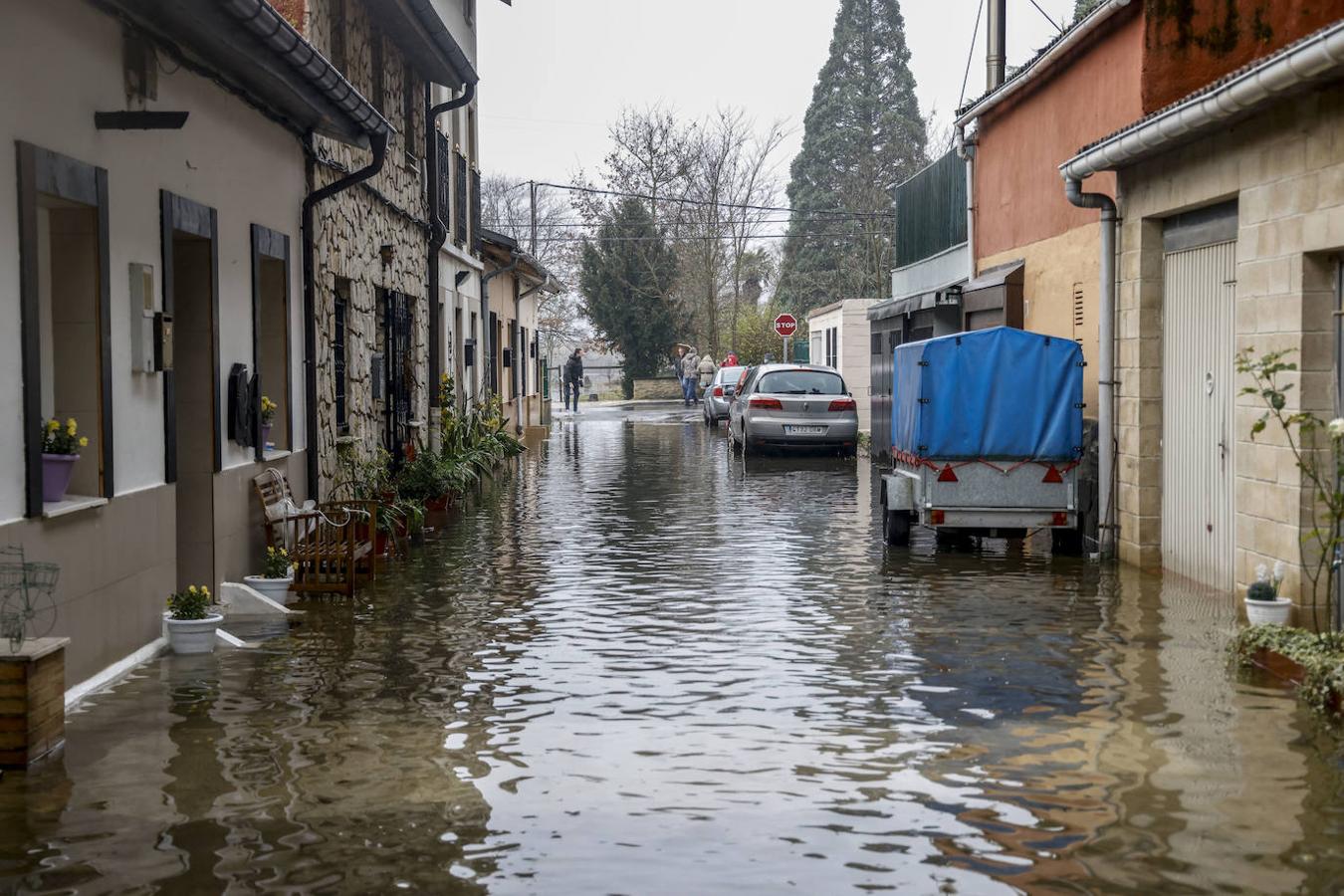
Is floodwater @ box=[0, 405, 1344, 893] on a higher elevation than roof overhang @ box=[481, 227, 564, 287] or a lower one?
lower

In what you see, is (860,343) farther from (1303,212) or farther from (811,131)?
(811,131)

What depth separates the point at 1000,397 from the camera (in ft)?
44.6

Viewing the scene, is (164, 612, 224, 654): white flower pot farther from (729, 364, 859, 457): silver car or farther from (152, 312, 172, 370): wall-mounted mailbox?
(729, 364, 859, 457): silver car

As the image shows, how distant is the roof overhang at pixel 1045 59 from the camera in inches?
571

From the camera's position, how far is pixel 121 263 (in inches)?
341

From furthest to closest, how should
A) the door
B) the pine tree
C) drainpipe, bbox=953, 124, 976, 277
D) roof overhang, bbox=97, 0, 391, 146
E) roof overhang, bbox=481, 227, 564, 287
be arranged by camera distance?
the pine tree → roof overhang, bbox=481, 227, 564, 287 → drainpipe, bbox=953, 124, 976, 277 → the door → roof overhang, bbox=97, 0, 391, 146

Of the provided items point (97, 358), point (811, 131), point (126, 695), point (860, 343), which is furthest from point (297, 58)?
point (811, 131)

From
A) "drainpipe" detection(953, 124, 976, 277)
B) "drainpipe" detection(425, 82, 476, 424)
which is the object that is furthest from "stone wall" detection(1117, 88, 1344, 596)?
"drainpipe" detection(425, 82, 476, 424)

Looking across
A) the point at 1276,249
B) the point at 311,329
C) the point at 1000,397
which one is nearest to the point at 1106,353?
the point at 1000,397

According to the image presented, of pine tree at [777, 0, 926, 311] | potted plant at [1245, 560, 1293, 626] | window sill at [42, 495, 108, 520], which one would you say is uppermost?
pine tree at [777, 0, 926, 311]

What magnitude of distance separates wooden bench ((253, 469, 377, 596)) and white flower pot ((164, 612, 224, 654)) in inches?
84.7

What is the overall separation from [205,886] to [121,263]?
4602 millimetres

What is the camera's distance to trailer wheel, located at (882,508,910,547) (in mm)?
14281

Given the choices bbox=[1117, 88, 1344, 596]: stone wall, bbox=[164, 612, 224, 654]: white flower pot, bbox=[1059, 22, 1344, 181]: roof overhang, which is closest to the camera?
bbox=[1059, 22, 1344, 181]: roof overhang
